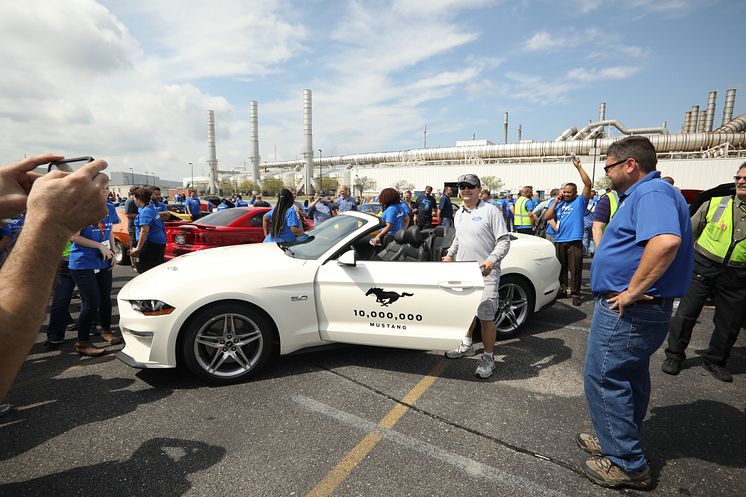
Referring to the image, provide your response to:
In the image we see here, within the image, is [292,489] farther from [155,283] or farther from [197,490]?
[155,283]

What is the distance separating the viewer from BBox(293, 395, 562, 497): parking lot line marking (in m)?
2.10

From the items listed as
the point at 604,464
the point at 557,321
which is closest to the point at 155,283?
the point at 604,464

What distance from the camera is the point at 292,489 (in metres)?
2.08

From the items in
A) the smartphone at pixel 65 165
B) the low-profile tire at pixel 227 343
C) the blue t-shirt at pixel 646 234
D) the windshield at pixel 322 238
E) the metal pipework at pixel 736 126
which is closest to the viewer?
A: the smartphone at pixel 65 165

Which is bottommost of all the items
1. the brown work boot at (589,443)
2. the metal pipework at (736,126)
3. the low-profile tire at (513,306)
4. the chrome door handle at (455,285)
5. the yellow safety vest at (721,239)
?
the brown work boot at (589,443)

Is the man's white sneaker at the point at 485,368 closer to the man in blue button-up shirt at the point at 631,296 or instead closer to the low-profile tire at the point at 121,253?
the man in blue button-up shirt at the point at 631,296

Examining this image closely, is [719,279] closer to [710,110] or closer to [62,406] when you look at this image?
[62,406]

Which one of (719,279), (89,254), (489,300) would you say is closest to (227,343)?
(89,254)

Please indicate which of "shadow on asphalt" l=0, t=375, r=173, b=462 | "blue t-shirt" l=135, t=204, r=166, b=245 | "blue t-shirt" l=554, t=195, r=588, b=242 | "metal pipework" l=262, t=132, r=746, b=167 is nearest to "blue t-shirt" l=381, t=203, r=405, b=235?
"blue t-shirt" l=554, t=195, r=588, b=242

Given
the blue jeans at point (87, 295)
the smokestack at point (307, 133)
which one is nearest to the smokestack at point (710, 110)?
the smokestack at point (307, 133)

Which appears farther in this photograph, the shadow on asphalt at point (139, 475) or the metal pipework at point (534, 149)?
the metal pipework at point (534, 149)

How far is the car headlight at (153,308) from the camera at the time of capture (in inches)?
118

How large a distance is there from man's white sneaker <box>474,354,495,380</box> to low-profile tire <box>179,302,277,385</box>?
1794mm

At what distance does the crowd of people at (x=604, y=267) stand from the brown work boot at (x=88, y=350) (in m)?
0.01
